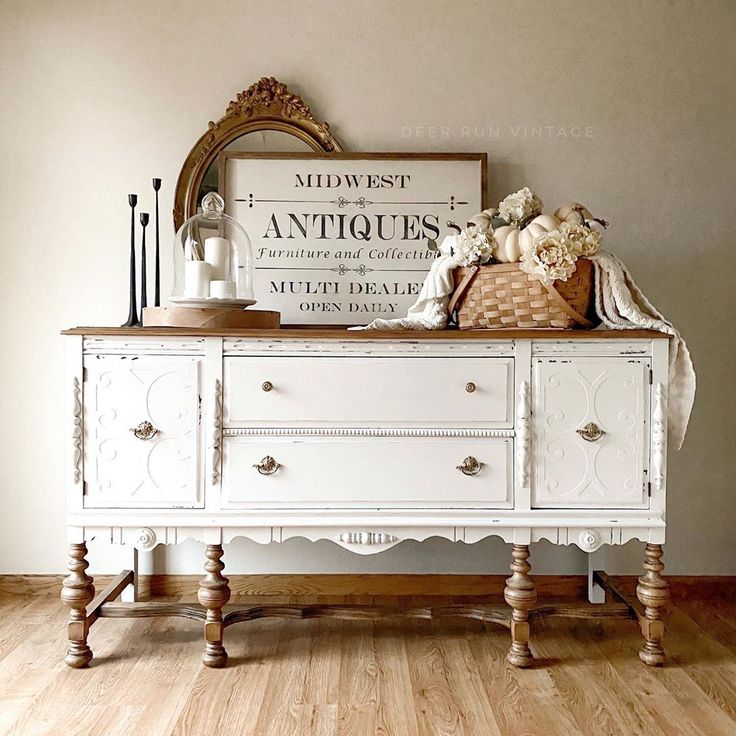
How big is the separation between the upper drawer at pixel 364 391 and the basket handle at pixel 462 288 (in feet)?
0.71

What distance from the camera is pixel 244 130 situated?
2.62 metres

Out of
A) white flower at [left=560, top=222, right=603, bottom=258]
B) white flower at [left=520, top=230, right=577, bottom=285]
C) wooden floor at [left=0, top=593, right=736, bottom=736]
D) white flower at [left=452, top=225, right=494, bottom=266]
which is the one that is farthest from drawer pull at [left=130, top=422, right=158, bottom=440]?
white flower at [left=560, top=222, right=603, bottom=258]

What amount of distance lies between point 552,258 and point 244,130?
3.88 feet

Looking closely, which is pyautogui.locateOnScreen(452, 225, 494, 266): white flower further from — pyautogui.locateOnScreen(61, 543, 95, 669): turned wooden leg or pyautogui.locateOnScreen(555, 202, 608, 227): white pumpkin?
pyautogui.locateOnScreen(61, 543, 95, 669): turned wooden leg

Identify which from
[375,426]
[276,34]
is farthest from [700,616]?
[276,34]

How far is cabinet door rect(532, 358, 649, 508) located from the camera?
6.84 feet

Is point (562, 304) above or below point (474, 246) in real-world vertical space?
below

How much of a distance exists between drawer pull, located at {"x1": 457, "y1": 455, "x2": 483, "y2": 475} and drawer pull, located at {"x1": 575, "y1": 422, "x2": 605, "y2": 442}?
0.28 metres

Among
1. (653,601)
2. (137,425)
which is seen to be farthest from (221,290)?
(653,601)

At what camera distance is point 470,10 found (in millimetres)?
2646

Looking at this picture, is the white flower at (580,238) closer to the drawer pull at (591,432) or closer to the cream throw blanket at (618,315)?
the cream throw blanket at (618,315)

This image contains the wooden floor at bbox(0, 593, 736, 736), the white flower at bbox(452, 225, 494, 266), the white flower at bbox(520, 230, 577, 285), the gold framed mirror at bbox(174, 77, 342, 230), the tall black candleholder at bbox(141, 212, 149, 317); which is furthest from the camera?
the gold framed mirror at bbox(174, 77, 342, 230)

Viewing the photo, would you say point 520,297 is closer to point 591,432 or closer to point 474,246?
point 474,246

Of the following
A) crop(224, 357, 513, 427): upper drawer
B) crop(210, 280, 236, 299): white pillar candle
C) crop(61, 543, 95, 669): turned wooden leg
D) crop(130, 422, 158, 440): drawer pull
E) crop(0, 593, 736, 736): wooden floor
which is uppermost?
crop(210, 280, 236, 299): white pillar candle
